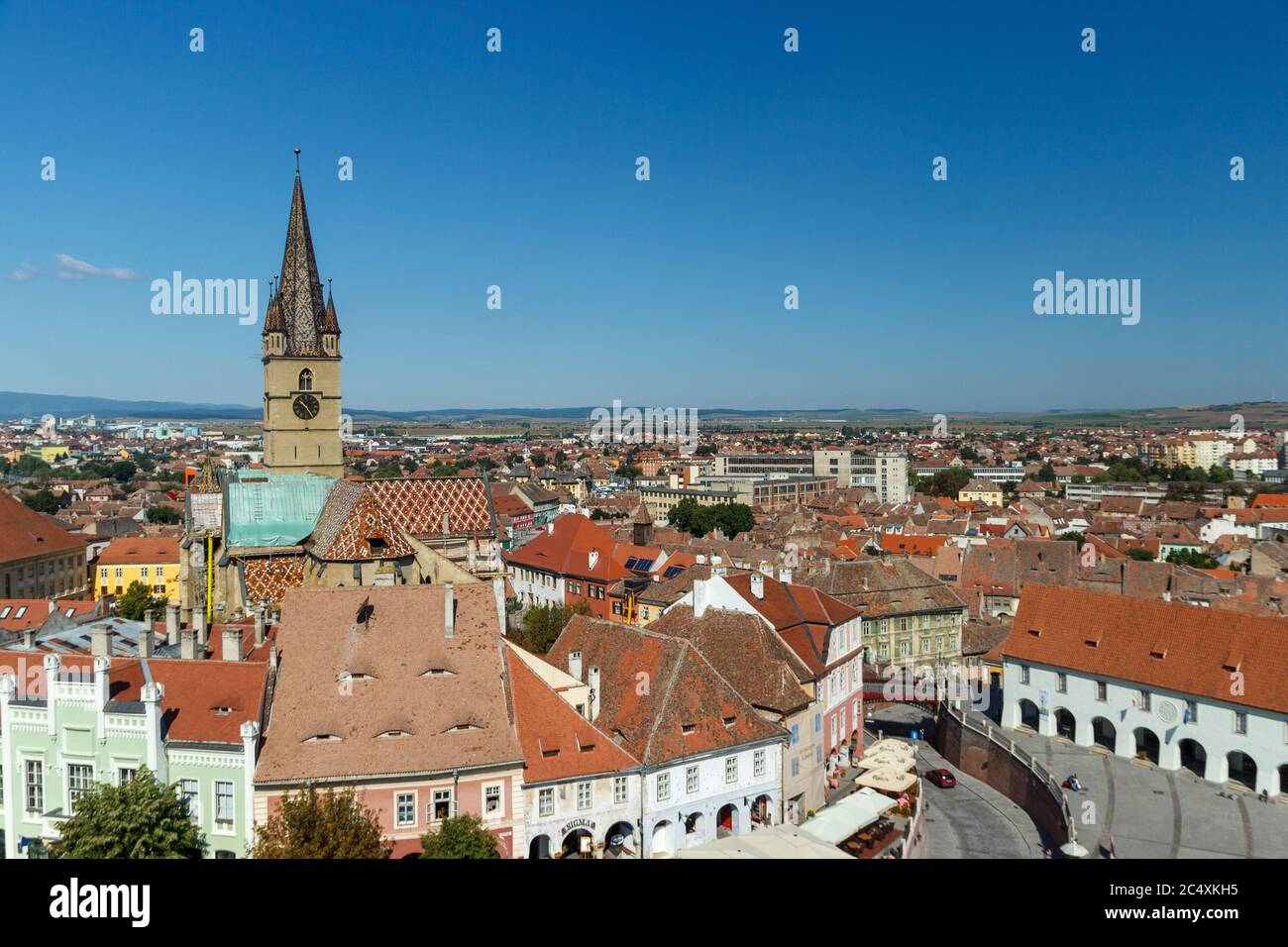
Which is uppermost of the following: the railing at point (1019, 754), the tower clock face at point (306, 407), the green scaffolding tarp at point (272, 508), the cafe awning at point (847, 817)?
the tower clock face at point (306, 407)

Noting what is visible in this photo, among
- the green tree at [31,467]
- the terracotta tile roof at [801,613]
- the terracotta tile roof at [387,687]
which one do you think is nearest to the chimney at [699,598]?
the terracotta tile roof at [801,613]

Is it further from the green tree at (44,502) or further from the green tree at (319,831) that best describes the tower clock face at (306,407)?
the green tree at (44,502)

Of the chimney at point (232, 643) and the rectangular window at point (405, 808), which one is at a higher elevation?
the chimney at point (232, 643)

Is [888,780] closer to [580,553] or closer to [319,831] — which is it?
[319,831]

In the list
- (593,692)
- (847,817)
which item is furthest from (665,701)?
(847,817)
